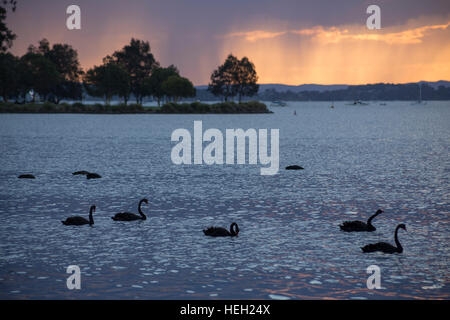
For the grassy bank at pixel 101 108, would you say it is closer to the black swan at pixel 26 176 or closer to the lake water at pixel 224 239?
the lake water at pixel 224 239

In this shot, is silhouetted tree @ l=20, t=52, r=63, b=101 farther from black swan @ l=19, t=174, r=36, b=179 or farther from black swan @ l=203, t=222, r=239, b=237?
black swan @ l=203, t=222, r=239, b=237

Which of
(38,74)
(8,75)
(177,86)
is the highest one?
(38,74)

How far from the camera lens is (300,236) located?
17375mm

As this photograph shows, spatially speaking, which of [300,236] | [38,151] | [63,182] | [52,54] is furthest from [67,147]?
[52,54]

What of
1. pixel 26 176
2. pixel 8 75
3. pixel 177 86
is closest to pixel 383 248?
pixel 26 176

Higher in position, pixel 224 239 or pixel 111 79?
pixel 111 79

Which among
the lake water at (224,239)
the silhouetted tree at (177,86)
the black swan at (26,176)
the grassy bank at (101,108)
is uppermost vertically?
the silhouetted tree at (177,86)

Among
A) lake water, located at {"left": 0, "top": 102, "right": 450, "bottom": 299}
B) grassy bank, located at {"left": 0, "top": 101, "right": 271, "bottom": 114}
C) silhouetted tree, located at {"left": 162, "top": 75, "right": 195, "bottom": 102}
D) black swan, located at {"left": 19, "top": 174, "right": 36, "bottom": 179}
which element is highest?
silhouetted tree, located at {"left": 162, "top": 75, "right": 195, "bottom": 102}

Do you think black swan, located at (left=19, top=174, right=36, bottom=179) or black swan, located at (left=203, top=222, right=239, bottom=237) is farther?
black swan, located at (left=19, top=174, right=36, bottom=179)

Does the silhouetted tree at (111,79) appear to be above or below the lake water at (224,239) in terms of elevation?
above

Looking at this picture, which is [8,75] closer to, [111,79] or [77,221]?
[111,79]

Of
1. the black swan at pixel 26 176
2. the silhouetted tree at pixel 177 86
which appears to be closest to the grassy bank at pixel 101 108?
the silhouetted tree at pixel 177 86

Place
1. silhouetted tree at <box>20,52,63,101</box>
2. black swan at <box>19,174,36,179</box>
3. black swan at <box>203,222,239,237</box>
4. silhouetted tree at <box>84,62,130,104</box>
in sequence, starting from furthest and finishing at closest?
silhouetted tree at <box>84,62,130,104</box>
silhouetted tree at <box>20,52,63,101</box>
black swan at <box>19,174,36,179</box>
black swan at <box>203,222,239,237</box>

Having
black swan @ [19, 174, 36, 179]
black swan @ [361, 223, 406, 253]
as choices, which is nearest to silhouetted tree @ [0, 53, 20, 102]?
black swan @ [19, 174, 36, 179]
